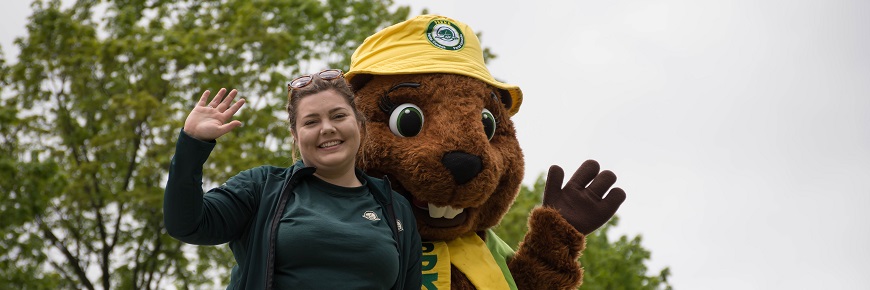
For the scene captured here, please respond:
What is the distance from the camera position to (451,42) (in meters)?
5.11

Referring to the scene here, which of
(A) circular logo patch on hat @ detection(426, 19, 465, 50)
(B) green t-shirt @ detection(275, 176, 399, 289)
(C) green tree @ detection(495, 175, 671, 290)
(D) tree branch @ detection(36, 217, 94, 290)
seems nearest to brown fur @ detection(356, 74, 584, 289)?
(A) circular logo patch on hat @ detection(426, 19, 465, 50)

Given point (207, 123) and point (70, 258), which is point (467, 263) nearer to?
point (207, 123)

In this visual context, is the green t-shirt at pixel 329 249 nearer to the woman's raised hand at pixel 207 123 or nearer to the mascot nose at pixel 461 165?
the woman's raised hand at pixel 207 123

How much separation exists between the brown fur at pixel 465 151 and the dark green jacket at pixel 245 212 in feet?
1.85

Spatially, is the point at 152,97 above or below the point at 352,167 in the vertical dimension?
above

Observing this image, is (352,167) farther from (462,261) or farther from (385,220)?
(462,261)

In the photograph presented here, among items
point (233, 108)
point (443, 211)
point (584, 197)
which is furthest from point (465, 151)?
point (233, 108)

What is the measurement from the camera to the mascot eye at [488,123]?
4.93 m

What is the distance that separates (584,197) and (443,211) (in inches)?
31.2

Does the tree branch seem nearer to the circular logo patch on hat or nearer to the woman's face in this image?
the circular logo patch on hat

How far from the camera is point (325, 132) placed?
12.7 feet

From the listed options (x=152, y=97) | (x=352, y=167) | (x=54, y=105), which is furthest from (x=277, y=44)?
(x=352, y=167)

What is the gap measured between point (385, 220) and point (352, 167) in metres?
0.25

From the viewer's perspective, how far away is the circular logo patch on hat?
5094mm
